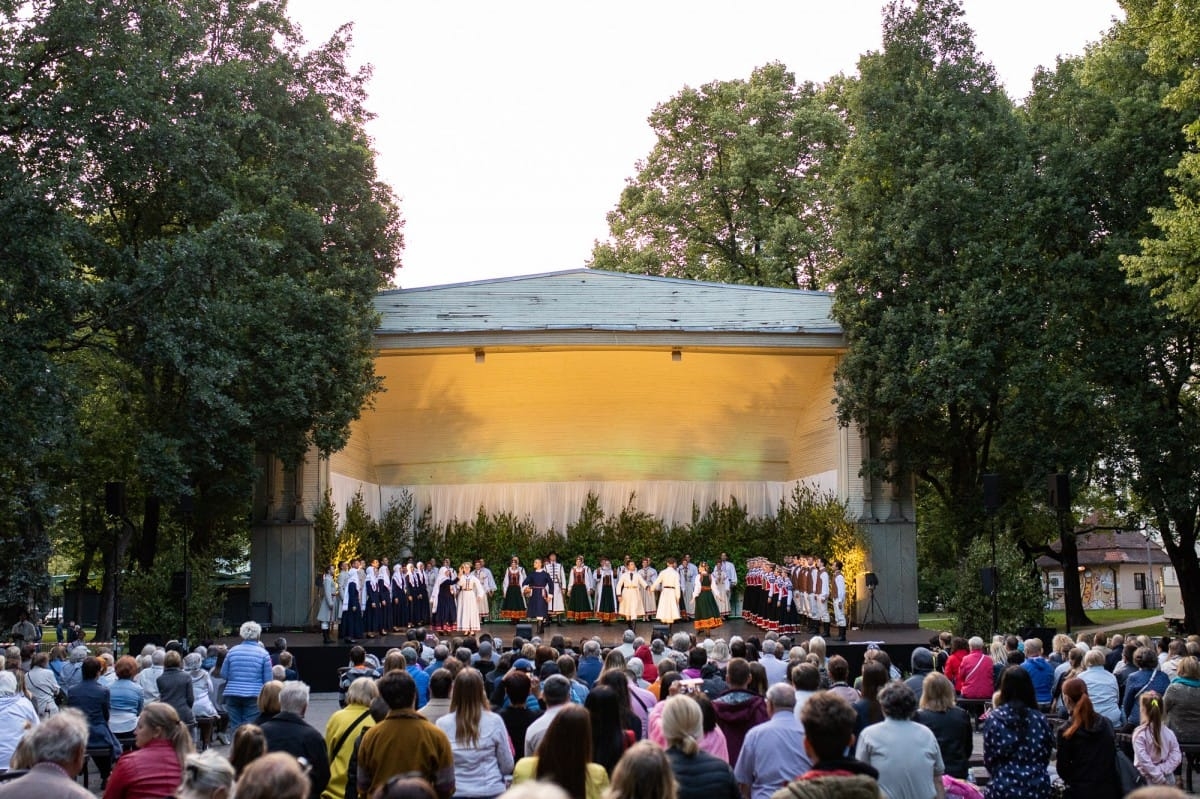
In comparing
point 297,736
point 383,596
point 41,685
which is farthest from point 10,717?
point 383,596

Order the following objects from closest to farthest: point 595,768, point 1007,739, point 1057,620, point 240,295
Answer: point 595,768, point 1007,739, point 240,295, point 1057,620

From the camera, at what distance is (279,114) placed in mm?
24781

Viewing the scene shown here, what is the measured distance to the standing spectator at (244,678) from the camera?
1060cm

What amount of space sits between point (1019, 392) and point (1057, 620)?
17.0 m

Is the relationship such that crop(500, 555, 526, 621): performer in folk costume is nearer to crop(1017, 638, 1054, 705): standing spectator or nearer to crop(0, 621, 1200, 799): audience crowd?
crop(1017, 638, 1054, 705): standing spectator

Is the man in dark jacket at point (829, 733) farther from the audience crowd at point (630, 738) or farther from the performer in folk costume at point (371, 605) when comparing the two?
the performer in folk costume at point (371, 605)

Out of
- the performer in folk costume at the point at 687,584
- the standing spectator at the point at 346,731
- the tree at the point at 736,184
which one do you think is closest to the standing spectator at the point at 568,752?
the standing spectator at the point at 346,731

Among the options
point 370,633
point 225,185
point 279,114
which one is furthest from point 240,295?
point 370,633

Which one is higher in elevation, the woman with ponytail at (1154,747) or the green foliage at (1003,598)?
the green foliage at (1003,598)

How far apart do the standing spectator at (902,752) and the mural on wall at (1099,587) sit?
5147cm

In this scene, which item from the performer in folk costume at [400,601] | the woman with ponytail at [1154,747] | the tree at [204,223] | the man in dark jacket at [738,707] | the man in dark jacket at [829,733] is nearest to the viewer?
the man in dark jacket at [829,733]

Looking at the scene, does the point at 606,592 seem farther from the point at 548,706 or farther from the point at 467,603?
the point at 548,706

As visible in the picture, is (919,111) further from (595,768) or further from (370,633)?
(595,768)

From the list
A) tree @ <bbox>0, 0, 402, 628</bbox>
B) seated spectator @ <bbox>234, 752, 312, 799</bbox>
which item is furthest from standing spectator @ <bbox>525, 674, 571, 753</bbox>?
tree @ <bbox>0, 0, 402, 628</bbox>
